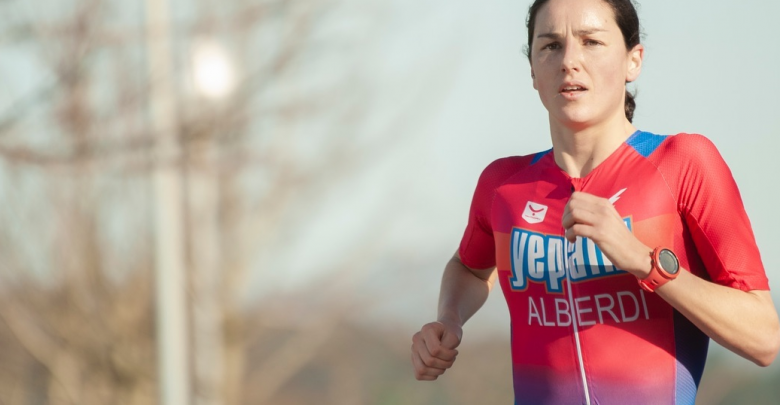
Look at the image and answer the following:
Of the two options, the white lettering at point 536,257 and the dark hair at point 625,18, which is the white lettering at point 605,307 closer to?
the white lettering at point 536,257

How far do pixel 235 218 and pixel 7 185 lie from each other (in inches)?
68.4

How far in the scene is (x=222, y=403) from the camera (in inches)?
289

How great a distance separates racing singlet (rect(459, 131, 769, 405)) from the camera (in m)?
1.61

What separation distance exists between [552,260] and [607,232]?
1.09ft

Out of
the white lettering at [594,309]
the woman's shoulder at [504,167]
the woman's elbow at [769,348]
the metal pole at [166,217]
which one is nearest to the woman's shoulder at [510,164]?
the woman's shoulder at [504,167]

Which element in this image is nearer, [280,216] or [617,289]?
[617,289]

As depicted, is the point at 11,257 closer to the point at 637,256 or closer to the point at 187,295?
the point at 187,295

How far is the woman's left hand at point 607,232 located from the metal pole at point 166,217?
16.5ft

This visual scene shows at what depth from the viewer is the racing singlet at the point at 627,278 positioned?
1605 millimetres

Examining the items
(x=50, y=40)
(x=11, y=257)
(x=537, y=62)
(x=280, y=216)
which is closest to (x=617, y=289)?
(x=537, y=62)

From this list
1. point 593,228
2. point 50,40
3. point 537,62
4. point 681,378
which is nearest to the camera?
point 593,228

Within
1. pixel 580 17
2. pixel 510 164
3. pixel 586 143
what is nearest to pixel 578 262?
pixel 586 143

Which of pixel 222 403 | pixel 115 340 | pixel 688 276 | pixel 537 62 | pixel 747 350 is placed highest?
pixel 537 62

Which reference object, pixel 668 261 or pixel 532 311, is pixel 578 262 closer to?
pixel 532 311
